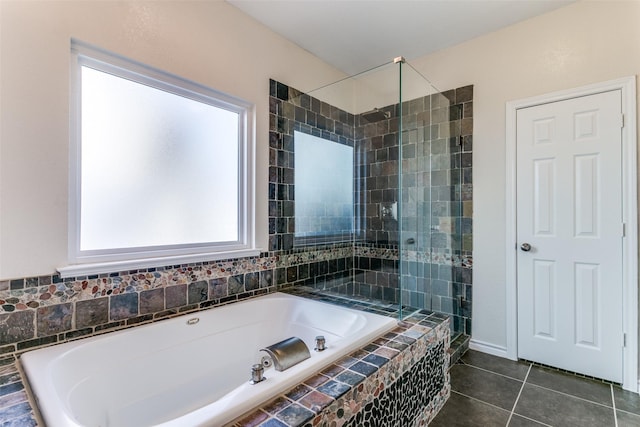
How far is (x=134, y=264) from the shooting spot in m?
1.66

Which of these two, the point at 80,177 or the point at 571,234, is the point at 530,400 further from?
the point at 80,177

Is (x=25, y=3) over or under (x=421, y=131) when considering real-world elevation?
over

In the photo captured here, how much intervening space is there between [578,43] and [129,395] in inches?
141

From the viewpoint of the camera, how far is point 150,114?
6.15 feet

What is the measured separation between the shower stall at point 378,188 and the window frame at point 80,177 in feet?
0.74

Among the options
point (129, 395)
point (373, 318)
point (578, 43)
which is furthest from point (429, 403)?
point (578, 43)

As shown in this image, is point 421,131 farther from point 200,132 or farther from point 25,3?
point 25,3

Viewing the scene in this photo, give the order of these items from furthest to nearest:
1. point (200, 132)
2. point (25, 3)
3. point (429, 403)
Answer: point (200, 132) → point (429, 403) → point (25, 3)

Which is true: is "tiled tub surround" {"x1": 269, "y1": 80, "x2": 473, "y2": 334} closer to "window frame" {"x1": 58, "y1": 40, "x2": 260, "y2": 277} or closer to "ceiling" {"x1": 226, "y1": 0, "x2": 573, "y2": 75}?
"window frame" {"x1": 58, "y1": 40, "x2": 260, "y2": 277}

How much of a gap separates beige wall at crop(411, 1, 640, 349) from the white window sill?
209cm

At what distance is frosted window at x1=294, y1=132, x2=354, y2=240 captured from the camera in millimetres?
2773

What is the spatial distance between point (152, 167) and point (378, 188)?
2.04m

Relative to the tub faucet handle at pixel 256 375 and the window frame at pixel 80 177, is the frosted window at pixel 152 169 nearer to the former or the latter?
the window frame at pixel 80 177

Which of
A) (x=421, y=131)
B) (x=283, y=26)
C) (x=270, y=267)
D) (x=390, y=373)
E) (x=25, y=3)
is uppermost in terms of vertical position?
(x=283, y=26)
